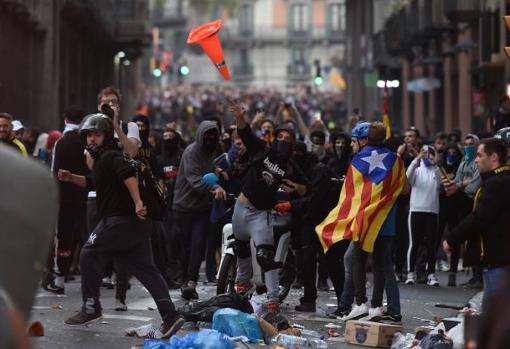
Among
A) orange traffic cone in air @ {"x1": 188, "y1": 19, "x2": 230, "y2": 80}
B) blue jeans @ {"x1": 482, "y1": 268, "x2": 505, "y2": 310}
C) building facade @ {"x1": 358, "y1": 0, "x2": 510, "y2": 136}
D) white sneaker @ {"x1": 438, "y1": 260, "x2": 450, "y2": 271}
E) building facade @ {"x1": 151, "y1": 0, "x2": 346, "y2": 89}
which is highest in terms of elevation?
building facade @ {"x1": 151, "y1": 0, "x2": 346, "y2": 89}

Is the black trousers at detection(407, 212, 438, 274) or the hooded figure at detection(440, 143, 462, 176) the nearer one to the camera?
the black trousers at detection(407, 212, 438, 274)

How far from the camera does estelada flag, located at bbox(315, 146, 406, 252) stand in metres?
13.7

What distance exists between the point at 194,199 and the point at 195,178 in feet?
0.86

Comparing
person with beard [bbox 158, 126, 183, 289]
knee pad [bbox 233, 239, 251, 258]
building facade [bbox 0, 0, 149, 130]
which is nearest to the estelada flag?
knee pad [bbox 233, 239, 251, 258]

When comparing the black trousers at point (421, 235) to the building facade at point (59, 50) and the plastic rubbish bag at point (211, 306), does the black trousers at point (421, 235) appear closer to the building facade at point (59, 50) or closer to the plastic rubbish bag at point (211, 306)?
the plastic rubbish bag at point (211, 306)

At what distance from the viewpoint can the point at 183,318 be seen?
1278cm

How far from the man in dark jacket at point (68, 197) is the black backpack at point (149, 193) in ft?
10.3

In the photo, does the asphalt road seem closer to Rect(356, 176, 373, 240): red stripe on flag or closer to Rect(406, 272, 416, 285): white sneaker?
Rect(406, 272, 416, 285): white sneaker

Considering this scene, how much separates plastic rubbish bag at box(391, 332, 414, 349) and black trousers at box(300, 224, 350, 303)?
233cm

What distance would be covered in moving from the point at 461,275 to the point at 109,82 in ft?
139

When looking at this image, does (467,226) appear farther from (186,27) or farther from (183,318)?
(186,27)

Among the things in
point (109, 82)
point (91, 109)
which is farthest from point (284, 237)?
point (109, 82)

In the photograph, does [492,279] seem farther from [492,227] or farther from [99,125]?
[99,125]

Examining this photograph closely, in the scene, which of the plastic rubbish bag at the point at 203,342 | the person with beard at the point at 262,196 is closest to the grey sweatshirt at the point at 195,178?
the person with beard at the point at 262,196
